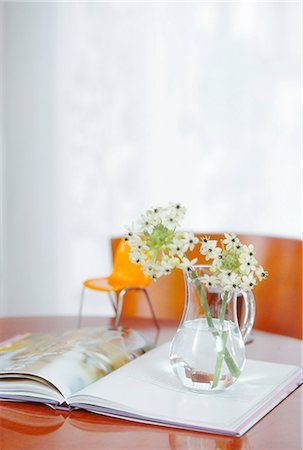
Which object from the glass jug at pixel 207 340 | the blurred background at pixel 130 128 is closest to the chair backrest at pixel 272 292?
the glass jug at pixel 207 340

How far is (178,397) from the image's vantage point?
1.16 meters

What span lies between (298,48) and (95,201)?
111cm

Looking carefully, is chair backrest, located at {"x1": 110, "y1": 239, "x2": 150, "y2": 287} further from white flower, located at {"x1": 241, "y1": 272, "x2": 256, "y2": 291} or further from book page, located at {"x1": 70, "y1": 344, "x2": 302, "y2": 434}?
white flower, located at {"x1": 241, "y1": 272, "x2": 256, "y2": 291}

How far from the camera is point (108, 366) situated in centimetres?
130

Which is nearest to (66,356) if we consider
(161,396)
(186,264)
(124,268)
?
(161,396)

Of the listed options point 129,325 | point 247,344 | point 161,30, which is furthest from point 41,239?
point 247,344

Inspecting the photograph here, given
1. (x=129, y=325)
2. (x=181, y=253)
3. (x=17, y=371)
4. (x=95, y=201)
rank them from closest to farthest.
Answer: (x=181, y=253) < (x=17, y=371) < (x=129, y=325) < (x=95, y=201)

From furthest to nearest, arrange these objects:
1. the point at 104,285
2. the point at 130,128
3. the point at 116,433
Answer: the point at 130,128
the point at 104,285
the point at 116,433

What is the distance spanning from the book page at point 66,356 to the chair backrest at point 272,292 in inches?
22.9

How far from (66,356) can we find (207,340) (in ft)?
0.87

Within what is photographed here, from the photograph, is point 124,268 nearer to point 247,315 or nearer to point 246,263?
point 247,315

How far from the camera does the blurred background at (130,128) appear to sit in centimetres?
305

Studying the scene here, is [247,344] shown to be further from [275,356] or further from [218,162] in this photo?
[218,162]

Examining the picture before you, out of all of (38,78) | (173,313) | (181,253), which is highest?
(38,78)
